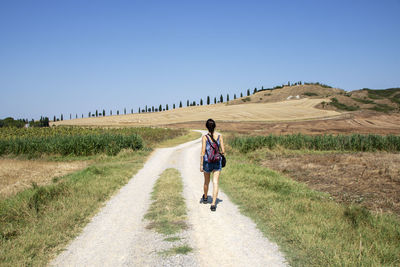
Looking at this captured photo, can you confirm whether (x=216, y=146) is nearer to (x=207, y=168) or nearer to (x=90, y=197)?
(x=207, y=168)

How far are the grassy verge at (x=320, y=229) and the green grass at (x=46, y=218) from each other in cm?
498

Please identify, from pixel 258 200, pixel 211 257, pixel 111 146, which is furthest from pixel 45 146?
pixel 211 257

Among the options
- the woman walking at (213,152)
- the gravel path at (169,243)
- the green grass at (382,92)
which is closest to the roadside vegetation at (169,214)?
the gravel path at (169,243)

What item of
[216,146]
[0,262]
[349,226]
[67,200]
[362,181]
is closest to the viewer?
[0,262]

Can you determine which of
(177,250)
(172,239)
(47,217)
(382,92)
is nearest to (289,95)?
(382,92)

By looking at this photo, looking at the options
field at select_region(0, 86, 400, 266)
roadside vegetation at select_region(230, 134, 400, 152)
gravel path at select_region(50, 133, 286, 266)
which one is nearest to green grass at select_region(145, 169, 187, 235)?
gravel path at select_region(50, 133, 286, 266)

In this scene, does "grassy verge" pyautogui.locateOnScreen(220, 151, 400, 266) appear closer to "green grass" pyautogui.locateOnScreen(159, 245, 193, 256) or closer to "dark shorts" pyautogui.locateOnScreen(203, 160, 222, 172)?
"dark shorts" pyautogui.locateOnScreen(203, 160, 222, 172)

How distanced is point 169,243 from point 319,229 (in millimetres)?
3719

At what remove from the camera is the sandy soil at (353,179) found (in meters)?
11.0

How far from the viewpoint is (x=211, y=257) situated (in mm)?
5352

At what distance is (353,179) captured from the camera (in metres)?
14.5

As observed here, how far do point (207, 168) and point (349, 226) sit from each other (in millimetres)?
4291

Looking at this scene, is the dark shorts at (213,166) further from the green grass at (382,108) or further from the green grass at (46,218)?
the green grass at (382,108)

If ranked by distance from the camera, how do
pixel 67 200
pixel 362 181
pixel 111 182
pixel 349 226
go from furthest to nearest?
pixel 362 181
pixel 111 182
pixel 67 200
pixel 349 226
